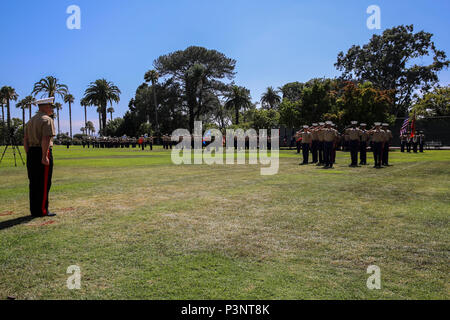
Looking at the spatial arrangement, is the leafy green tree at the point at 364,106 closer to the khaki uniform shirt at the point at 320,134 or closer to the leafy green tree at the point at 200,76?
the khaki uniform shirt at the point at 320,134

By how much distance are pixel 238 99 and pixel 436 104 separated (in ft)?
131

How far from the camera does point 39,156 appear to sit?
20.9 ft

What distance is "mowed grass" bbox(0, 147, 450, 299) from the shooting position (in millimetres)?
3346


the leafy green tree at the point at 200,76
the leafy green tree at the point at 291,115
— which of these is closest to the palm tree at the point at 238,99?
the leafy green tree at the point at 200,76

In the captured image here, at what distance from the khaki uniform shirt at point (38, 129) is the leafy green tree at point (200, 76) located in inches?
2768

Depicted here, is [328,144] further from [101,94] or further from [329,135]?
[101,94]

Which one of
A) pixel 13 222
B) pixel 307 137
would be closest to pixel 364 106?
pixel 307 137

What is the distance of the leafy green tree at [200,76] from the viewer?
7662 cm

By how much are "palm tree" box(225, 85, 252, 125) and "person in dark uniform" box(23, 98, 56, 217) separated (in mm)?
72003

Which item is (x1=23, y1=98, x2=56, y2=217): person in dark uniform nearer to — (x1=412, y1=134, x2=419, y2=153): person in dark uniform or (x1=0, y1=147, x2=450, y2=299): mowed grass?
(x1=0, y1=147, x2=450, y2=299): mowed grass

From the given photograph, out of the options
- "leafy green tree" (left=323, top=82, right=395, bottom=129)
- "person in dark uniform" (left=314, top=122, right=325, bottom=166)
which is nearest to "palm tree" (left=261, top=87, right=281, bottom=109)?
"leafy green tree" (left=323, top=82, right=395, bottom=129)

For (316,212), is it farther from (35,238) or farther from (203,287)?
(35,238)

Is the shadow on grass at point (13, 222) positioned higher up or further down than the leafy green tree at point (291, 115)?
further down
